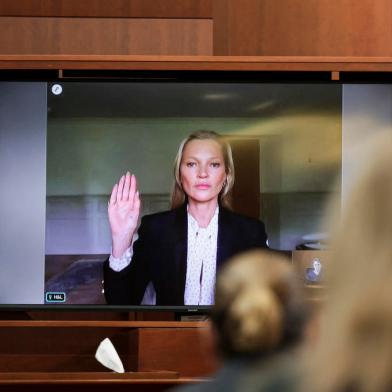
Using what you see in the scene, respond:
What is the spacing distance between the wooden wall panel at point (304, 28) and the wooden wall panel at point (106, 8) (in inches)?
5.7

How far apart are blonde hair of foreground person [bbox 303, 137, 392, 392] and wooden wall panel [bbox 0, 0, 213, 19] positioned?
4.22 meters

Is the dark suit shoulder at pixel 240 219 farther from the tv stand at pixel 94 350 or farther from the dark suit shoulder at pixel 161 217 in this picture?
the tv stand at pixel 94 350

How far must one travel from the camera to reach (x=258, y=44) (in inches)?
212

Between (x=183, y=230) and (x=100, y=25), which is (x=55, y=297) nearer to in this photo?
(x=183, y=230)

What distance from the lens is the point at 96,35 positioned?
17.6 ft

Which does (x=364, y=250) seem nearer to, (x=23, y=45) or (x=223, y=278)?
(x=223, y=278)

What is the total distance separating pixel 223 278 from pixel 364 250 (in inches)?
11.5

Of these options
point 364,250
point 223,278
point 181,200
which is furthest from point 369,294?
point 181,200

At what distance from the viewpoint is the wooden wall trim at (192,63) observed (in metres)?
4.77

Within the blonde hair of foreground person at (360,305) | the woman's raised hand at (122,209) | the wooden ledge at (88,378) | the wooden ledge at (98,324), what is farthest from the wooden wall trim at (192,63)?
the blonde hair of foreground person at (360,305)

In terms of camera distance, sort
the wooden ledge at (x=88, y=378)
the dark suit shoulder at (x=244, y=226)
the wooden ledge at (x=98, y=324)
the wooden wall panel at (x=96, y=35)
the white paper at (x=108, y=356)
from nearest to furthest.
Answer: the wooden ledge at (x=88, y=378)
the white paper at (x=108, y=356)
the wooden ledge at (x=98, y=324)
the dark suit shoulder at (x=244, y=226)
the wooden wall panel at (x=96, y=35)

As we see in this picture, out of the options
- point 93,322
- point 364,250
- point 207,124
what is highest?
point 207,124

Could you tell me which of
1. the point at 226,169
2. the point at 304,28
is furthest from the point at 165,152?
the point at 304,28

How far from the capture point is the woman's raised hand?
4871mm
